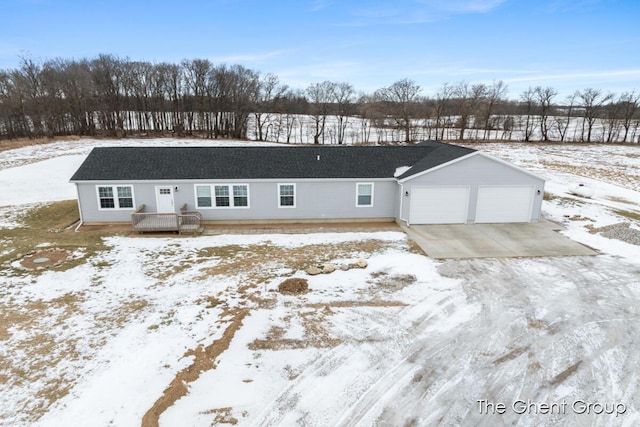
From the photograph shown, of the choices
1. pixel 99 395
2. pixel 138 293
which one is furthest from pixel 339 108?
pixel 99 395

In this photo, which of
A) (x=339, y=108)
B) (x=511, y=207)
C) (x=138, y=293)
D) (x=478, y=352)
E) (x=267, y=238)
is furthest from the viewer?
(x=339, y=108)

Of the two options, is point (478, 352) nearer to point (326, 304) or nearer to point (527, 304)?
point (527, 304)

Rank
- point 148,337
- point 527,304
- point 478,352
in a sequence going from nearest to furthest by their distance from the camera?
point 478,352 → point 148,337 → point 527,304

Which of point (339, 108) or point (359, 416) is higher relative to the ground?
point (339, 108)

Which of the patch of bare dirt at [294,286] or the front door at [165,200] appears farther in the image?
the front door at [165,200]

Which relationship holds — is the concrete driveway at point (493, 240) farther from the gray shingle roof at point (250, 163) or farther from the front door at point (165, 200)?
the front door at point (165, 200)

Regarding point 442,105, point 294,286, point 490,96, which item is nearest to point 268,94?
point 442,105

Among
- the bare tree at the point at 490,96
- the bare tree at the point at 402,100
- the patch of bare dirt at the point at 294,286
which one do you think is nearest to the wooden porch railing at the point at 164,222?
the patch of bare dirt at the point at 294,286
